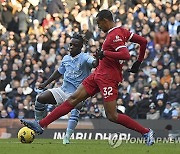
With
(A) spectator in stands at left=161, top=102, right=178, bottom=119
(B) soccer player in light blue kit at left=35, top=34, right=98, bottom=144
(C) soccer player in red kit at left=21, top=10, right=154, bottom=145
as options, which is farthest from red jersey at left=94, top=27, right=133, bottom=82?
(A) spectator in stands at left=161, top=102, right=178, bottom=119

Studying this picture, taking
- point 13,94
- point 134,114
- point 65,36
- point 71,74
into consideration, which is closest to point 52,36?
point 65,36

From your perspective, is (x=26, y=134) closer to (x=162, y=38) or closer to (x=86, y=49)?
(x=86, y=49)

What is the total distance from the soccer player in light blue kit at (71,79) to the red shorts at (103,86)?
170 cm

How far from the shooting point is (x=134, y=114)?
24.6m

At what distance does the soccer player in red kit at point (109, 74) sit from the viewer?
14648 millimetres

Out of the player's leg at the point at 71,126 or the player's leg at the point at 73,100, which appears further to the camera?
the player's leg at the point at 71,126

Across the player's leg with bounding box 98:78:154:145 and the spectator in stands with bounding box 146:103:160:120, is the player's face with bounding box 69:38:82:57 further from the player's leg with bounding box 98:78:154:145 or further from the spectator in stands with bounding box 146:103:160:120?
the spectator in stands with bounding box 146:103:160:120

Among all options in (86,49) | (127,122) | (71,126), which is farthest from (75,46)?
(86,49)

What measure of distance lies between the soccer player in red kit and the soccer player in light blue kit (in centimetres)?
163

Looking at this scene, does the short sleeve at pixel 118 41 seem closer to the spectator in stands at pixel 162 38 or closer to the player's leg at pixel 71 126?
the player's leg at pixel 71 126

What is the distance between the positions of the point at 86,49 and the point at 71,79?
10.2 m

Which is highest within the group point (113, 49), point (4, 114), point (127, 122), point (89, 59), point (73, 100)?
point (113, 49)

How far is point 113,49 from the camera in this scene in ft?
48.3

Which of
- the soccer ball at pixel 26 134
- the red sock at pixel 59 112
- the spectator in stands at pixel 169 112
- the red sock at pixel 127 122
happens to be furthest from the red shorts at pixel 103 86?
the spectator in stands at pixel 169 112
